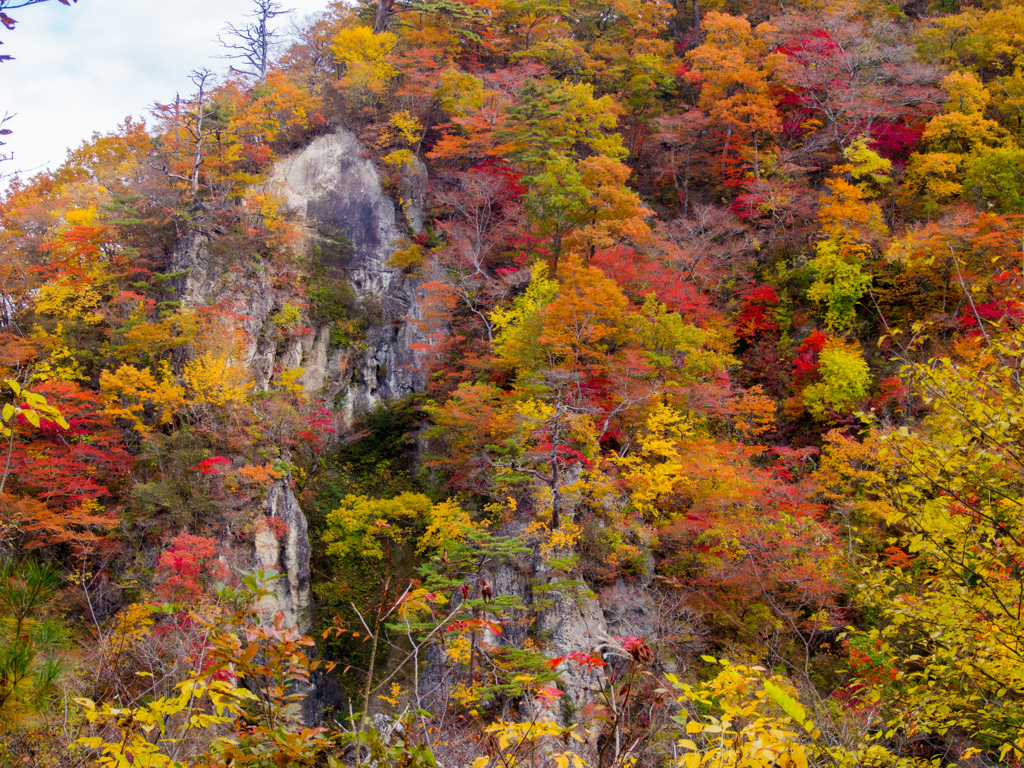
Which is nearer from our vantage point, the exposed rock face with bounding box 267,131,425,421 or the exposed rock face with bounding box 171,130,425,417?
the exposed rock face with bounding box 171,130,425,417

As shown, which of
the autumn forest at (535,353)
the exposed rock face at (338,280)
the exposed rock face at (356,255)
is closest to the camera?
the autumn forest at (535,353)

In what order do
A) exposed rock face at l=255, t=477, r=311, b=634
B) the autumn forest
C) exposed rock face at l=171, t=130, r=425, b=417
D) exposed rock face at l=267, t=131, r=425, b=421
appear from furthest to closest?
exposed rock face at l=267, t=131, r=425, b=421
exposed rock face at l=171, t=130, r=425, b=417
exposed rock face at l=255, t=477, r=311, b=634
the autumn forest

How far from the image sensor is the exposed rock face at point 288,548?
53.0 ft

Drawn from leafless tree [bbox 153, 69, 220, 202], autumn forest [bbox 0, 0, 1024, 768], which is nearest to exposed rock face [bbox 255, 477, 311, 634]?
autumn forest [bbox 0, 0, 1024, 768]

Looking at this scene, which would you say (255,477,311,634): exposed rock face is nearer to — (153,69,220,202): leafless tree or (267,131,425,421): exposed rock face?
(267,131,425,421): exposed rock face

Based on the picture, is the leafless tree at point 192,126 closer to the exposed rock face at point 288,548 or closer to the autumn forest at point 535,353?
the autumn forest at point 535,353

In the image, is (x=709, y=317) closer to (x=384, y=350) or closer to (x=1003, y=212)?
(x=1003, y=212)

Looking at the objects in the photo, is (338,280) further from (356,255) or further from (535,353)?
(535,353)

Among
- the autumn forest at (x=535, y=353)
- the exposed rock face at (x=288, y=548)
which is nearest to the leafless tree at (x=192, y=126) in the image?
the autumn forest at (x=535, y=353)

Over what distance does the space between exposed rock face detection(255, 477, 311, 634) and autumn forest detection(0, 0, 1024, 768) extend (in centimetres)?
12

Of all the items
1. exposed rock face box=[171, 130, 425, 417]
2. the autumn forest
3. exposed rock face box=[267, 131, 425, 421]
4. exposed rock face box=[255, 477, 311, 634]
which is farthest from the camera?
exposed rock face box=[267, 131, 425, 421]

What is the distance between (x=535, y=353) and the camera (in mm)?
15719

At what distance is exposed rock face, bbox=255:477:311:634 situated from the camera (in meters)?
16.1

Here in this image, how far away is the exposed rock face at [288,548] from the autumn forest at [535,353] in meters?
0.12
